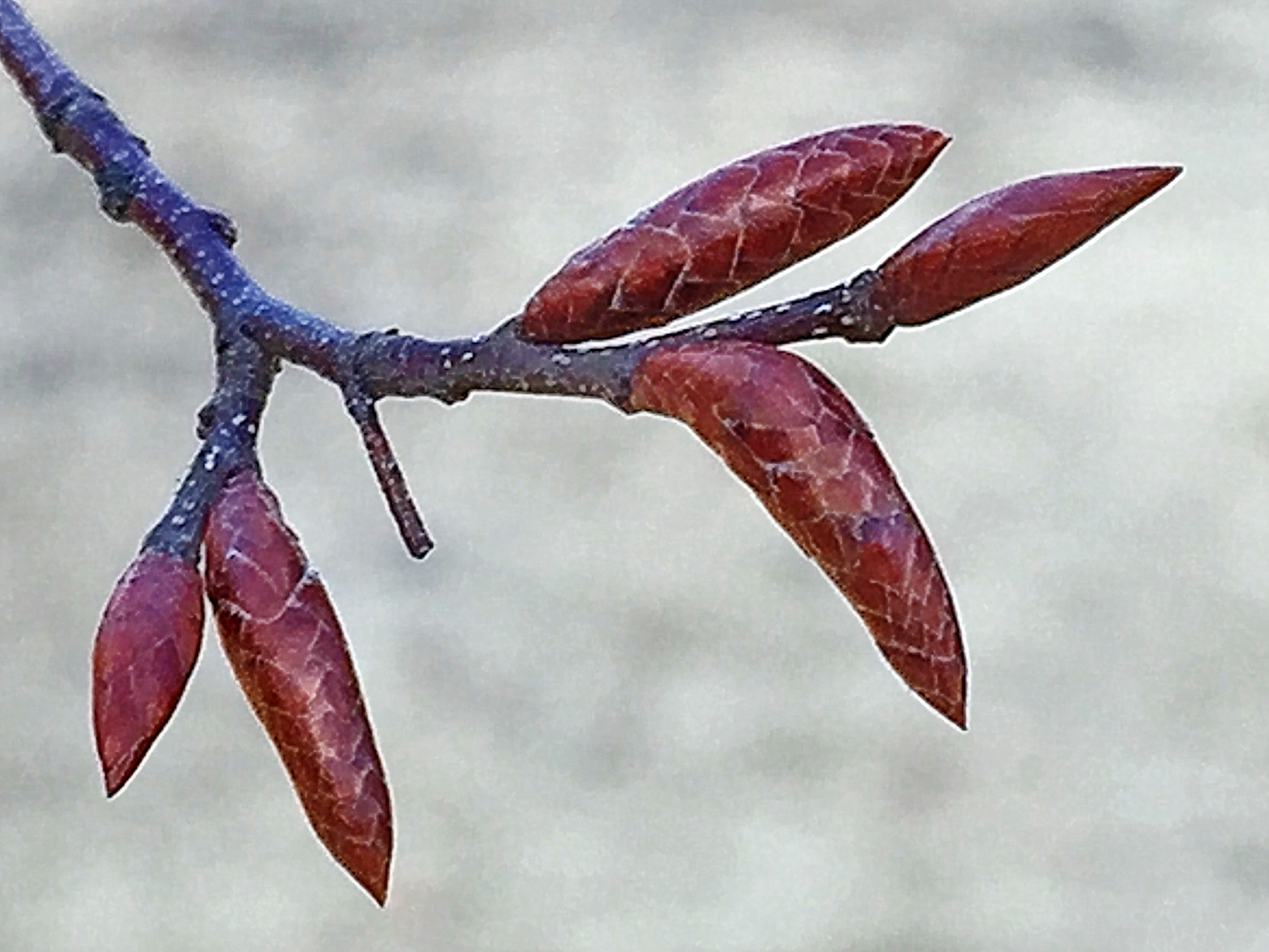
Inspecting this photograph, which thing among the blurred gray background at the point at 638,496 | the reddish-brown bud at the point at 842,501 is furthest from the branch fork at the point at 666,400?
the blurred gray background at the point at 638,496

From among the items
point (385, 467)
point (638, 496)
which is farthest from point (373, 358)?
point (638, 496)

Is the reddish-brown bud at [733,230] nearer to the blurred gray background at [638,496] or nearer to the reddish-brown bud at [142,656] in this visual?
the reddish-brown bud at [142,656]

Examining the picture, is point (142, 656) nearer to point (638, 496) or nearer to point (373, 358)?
point (373, 358)

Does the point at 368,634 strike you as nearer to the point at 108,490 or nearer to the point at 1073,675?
the point at 108,490

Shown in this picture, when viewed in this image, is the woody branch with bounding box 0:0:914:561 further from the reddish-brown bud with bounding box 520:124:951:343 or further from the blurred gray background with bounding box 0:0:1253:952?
the blurred gray background with bounding box 0:0:1253:952

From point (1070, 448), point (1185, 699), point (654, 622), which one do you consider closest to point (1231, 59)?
point (1070, 448)

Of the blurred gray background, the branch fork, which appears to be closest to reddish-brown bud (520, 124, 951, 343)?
the branch fork

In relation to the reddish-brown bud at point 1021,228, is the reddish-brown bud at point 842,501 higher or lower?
lower
